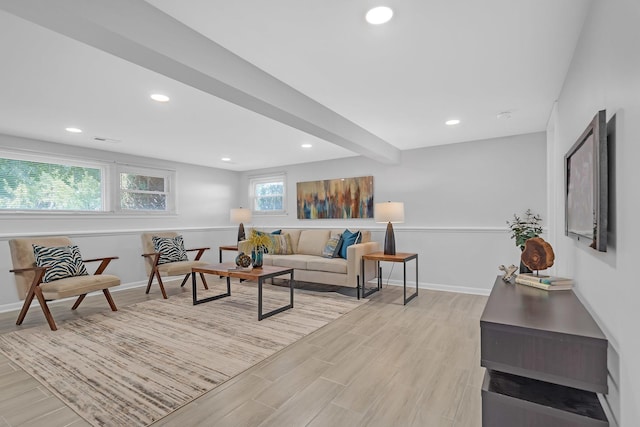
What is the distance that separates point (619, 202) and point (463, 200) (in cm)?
369

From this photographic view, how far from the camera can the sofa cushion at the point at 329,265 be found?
4457 mm

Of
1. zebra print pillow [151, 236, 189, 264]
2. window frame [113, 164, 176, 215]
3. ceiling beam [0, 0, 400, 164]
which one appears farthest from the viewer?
window frame [113, 164, 176, 215]

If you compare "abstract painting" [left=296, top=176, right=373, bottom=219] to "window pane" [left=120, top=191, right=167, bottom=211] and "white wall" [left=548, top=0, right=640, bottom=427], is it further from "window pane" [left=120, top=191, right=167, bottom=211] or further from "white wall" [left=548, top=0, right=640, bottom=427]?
"white wall" [left=548, top=0, right=640, bottom=427]

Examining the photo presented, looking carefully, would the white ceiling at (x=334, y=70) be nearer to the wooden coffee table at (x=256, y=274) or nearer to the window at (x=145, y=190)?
the window at (x=145, y=190)

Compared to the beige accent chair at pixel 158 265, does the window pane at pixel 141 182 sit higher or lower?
higher

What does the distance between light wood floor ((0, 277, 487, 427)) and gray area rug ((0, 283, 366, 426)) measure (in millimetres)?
105

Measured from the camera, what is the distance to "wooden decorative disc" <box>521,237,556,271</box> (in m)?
2.04

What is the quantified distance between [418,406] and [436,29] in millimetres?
2238

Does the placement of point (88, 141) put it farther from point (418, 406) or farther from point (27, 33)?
point (418, 406)

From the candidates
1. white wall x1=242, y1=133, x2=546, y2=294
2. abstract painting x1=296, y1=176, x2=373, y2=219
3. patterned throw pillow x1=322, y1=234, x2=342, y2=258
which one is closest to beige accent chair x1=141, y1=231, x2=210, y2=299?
patterned throw pillow x1=322, y1=234, x2=342, y2=258

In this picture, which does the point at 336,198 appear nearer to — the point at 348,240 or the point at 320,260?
the point at 348,240

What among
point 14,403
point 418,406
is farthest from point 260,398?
point 14,403

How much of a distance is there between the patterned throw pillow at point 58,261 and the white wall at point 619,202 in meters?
4.62

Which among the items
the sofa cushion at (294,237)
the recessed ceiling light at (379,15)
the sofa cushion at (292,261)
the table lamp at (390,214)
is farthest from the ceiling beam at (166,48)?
the sofa cushion at (294,237)
